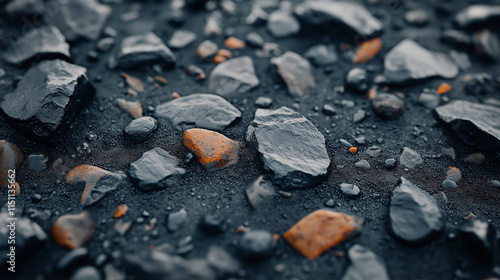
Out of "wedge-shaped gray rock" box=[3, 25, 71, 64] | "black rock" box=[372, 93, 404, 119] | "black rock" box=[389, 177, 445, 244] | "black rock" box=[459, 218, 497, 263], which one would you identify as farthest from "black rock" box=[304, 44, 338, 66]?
"wedge-shaped gray rock" box=[3, 25, 71, 64]

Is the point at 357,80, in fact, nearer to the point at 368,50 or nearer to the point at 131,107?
the point at 368,50

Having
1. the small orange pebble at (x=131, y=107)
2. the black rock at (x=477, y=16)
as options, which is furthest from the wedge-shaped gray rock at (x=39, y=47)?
the black rock at (x=477, y=16)

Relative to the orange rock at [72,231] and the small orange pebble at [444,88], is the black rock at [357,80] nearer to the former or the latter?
the small orange pebble at [444,88]

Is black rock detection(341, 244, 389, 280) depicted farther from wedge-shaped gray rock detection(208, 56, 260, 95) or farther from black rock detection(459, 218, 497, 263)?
wedge-shaped gray rock detection(208, 56, 260, 95)

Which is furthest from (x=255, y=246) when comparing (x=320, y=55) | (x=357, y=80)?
(x=320, y=55)

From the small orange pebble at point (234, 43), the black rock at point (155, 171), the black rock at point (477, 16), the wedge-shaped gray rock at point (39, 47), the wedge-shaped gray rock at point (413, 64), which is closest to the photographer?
the black rock at point (155, 171)

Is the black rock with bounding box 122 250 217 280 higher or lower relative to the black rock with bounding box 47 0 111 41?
lower

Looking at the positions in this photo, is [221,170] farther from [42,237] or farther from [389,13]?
[389,13]
